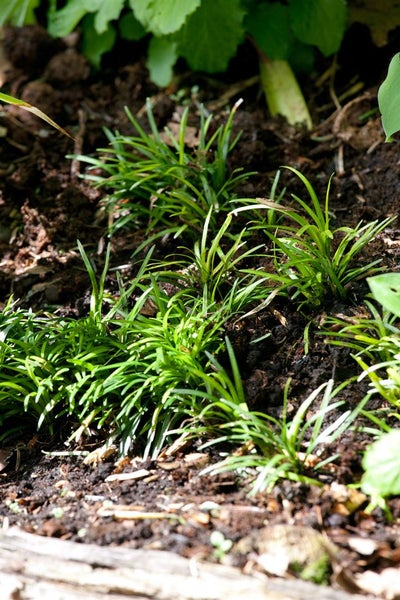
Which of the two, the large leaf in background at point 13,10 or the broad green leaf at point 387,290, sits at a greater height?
the large leaf in background at point 13,10

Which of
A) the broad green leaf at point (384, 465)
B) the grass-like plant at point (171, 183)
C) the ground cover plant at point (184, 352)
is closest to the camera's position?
the broad green leaf at point (384, 465)

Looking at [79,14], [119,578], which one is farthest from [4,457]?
[79,14]

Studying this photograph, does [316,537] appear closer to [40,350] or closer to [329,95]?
[40,350]

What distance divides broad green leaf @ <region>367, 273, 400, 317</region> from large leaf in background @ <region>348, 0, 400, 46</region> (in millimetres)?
1915

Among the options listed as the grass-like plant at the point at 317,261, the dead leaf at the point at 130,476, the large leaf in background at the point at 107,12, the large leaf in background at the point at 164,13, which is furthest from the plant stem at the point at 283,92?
the dead leaf at the point at 130,476

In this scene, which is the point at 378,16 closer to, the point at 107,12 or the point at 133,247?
the point at 107,12

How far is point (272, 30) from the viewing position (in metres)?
3.45

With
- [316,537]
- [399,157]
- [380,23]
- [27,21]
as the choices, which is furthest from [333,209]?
[27,21]

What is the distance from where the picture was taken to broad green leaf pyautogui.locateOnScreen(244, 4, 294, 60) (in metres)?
3.45

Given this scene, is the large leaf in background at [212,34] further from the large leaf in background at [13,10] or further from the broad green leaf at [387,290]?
the broad green leaf at [387,290]

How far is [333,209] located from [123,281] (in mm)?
946

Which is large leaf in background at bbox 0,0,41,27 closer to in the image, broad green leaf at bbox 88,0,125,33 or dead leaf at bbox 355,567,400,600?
broad green leaf at bbox 88,0,125,33

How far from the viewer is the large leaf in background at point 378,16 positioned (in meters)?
3.51

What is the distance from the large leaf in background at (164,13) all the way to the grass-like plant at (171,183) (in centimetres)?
37
